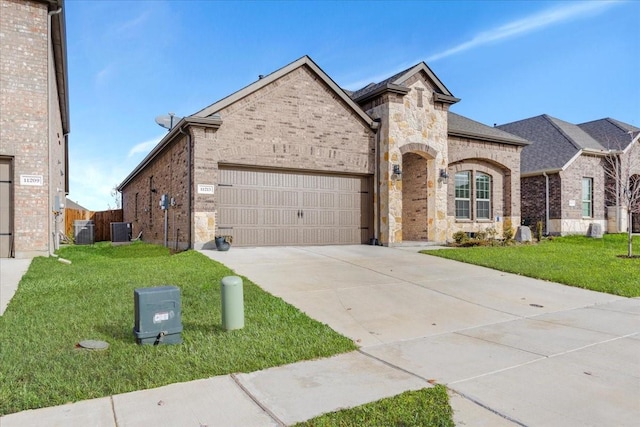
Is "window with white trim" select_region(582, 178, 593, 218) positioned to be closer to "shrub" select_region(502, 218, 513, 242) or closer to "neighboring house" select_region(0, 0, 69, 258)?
"shrub" select_region(502, 218, 513, 242)

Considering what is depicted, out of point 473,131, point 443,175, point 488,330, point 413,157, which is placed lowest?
point 488,330

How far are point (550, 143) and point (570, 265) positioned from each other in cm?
1600

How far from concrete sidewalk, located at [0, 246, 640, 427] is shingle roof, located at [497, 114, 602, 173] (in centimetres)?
1704

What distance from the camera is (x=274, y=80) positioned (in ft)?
44.8

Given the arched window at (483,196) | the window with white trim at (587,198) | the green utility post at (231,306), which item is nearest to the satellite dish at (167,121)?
the arched window at (483,196)

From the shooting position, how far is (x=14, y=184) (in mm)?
11094

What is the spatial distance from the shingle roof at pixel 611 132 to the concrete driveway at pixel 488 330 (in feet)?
64.7

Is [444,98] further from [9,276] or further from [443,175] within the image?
[9,276]

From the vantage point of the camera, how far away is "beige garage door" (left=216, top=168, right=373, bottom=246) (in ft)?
43.8

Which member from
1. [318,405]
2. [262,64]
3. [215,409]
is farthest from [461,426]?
[262,64]

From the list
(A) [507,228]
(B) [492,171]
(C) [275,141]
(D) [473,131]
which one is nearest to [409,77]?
(D) [473,131]

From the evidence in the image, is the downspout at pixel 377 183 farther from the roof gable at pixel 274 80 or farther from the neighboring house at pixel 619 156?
the neighboring house at pixel 619 156

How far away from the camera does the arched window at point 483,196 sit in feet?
62.0

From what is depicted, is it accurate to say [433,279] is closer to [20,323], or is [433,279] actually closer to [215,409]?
[215,409]
